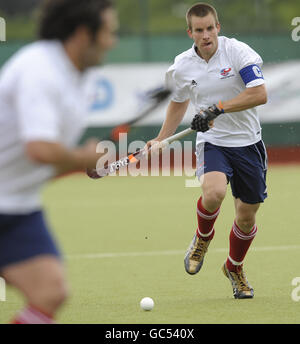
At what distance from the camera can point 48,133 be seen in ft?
9.75

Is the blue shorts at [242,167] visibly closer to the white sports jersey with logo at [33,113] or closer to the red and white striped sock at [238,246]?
the red and white striped sock at [238,246]

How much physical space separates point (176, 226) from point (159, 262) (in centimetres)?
209

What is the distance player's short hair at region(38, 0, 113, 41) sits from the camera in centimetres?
316

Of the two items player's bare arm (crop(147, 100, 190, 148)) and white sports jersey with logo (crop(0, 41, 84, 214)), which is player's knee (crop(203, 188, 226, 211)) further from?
white sports jersey with logo (crop(0, 41, 84, 214))

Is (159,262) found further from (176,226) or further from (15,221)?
(15,221)

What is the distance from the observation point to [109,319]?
4.98m

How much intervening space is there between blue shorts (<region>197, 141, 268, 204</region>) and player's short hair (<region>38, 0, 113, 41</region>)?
275 centimetres

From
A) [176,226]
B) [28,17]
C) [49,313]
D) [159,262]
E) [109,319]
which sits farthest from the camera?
[28,17]

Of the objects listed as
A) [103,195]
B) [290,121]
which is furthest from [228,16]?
[103,195]

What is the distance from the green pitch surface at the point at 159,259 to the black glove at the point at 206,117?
3.63 ft

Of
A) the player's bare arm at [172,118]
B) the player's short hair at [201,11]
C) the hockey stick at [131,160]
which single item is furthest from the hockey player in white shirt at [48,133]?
the player's bare arm at [172,118]

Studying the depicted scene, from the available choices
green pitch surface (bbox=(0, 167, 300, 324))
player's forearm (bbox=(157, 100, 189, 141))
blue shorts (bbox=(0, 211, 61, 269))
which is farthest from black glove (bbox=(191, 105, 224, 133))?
blue shorts (bbox=(0, 211, 61, 269))

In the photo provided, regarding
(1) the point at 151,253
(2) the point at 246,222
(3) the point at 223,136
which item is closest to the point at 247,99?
(3) the point at 223,136

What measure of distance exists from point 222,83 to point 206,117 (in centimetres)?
40
